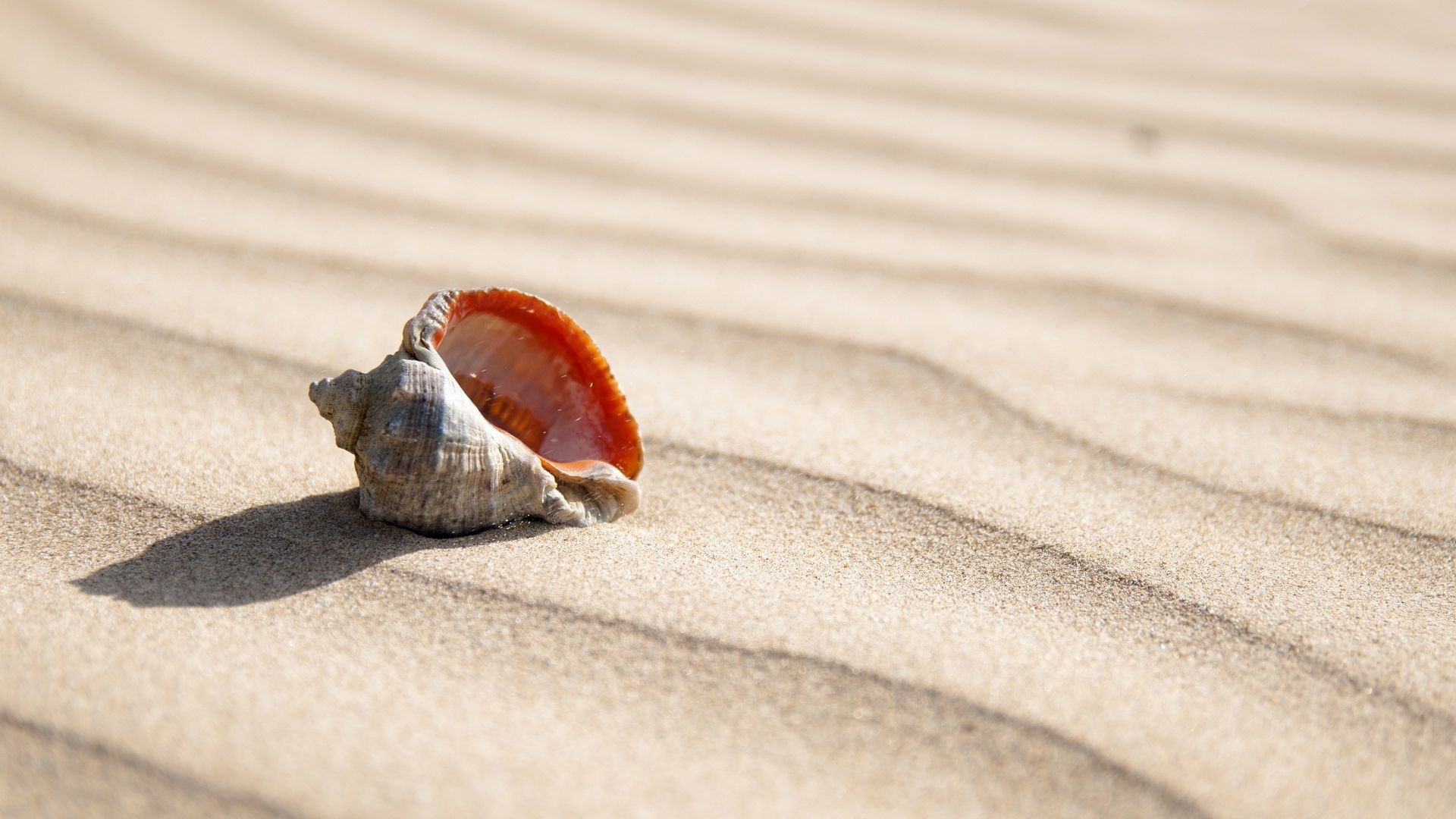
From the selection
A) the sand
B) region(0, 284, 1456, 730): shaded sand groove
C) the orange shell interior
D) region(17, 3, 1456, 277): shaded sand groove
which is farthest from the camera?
region(17, 3, 1456, 277): shaded sand groove

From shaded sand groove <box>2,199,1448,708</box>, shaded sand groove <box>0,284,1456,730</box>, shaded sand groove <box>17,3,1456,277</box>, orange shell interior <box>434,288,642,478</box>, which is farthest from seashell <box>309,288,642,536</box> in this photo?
shaded sand groove <box>17,3,1456,277</box>

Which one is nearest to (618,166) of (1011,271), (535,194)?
(535,194)

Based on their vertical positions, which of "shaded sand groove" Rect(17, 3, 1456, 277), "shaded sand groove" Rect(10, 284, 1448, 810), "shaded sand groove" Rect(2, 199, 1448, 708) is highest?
"shaded sand groove" Rect(17, 3, 1456, 277)

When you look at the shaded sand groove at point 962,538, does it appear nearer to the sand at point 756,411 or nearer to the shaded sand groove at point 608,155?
the sand at point 756,411

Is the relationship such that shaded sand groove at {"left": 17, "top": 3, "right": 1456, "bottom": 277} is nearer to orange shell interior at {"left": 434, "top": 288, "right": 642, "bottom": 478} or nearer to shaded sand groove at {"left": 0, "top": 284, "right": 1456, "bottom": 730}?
A: shaded sand groove at {"left": 0, "top": 284, "right": 1456, "bottom": 730}

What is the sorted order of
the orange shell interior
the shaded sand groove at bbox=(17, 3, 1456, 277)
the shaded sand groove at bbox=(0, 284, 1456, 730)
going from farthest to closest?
the shaded sand groove at bbox=(17, 3, 1456, 277)
the orange shell interior
the shaded sand groove at bbox=(0, 284, 1456, 730)

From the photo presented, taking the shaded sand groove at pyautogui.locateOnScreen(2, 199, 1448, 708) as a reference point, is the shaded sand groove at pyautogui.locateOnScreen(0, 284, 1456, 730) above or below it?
below

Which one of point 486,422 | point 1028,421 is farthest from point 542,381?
point 1028,421
